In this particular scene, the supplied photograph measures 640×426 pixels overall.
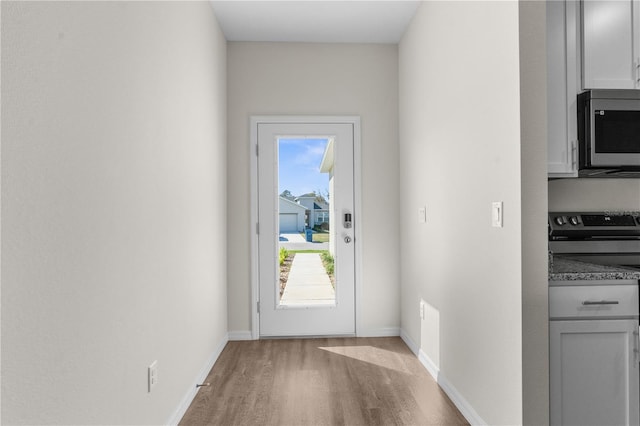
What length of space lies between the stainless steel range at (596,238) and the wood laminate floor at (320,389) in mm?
1171

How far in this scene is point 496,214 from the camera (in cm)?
186

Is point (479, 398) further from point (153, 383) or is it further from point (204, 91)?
point (204, 91)

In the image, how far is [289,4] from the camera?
3.04 m

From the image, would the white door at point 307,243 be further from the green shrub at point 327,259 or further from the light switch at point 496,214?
the light switch at point 496,214

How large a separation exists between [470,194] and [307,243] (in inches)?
72.4

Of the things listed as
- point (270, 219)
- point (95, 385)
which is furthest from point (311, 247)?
point (95, 385)

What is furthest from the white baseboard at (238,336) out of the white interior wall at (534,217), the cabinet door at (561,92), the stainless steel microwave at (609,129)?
the stainless steel microwave at (609,129)

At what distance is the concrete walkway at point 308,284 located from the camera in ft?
12.1

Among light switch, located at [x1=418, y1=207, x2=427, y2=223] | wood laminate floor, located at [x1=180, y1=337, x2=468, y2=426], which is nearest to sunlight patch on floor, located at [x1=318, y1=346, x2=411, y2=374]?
wood laminate floor, located at [x1=180, y1=337, x2=468, y2=426]

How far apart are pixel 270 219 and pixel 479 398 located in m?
2.23

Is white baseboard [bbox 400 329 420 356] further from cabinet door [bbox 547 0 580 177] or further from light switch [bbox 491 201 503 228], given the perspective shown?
cabinet door [bbox 547 0 580 177]

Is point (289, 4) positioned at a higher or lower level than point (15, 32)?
higher

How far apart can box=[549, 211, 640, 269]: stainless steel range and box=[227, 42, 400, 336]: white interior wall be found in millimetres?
1528

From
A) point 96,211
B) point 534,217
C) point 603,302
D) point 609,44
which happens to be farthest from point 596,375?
point 96,211
